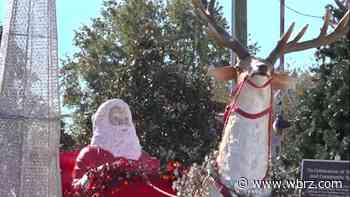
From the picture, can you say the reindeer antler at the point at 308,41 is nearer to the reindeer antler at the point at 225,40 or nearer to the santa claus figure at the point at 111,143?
the reindeer antler at the point at 225,40

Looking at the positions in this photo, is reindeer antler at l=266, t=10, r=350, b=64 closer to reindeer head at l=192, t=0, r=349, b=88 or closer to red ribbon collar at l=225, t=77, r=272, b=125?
reindeer head at l=192, t=0, r=349, b=88

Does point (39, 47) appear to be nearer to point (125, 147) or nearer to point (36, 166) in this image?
point (36, 166)

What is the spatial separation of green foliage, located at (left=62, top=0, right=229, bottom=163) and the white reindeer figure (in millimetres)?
8370

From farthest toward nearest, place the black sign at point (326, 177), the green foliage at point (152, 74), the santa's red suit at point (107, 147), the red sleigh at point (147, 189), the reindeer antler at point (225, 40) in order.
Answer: the green foliage at point (152, 74), the santa's red suit at point (107, 147), the red sleigh at point (147, 189), the reindeer antler at point (225, 40), the black sign at point (326, 177)

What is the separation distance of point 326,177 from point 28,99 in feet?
13.2

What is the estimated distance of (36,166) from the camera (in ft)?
34.4

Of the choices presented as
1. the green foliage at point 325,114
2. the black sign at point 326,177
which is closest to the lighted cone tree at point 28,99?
the green foliage at point 325,114

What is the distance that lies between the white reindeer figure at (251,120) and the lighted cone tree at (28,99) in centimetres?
252

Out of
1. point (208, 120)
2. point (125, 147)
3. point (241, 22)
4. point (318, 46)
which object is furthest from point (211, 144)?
point (318, 46)

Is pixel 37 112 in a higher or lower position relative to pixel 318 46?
lower

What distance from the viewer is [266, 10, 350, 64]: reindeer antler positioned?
8.64m

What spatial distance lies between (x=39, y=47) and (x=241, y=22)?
10.0ft

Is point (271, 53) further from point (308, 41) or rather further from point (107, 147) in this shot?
point (107, 147)

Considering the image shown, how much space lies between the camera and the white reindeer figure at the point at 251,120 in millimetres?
8695
